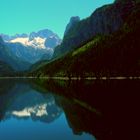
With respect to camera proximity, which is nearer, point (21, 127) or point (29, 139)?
point (29, 139)

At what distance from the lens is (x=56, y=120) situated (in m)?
72.3

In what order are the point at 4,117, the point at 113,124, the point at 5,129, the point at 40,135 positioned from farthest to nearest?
the point at 4,117 < the point at 5,129 < the point at 113,124 < the point at 40,135

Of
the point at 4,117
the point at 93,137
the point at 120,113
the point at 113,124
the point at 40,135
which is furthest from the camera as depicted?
the point at 4,117

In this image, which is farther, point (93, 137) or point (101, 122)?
point (101, 122)

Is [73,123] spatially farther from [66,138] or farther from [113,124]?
[66,138]

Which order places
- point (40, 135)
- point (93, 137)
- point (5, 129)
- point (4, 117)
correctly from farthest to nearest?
point (4, 117), point (5, 129), point (40, 135), point (93, 137)

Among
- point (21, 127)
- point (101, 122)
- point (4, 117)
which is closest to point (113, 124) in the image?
point (101, 122)

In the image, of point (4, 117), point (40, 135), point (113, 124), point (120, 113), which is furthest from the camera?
point (4, 117)

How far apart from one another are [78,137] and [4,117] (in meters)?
35.5

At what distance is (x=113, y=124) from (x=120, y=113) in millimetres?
12568

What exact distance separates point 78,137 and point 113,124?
33.2 feet

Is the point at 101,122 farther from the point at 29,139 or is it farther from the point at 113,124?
the point at 29,139

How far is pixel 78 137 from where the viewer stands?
161ft

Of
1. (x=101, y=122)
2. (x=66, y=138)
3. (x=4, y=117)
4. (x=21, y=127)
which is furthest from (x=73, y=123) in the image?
(x=4, y=117)
